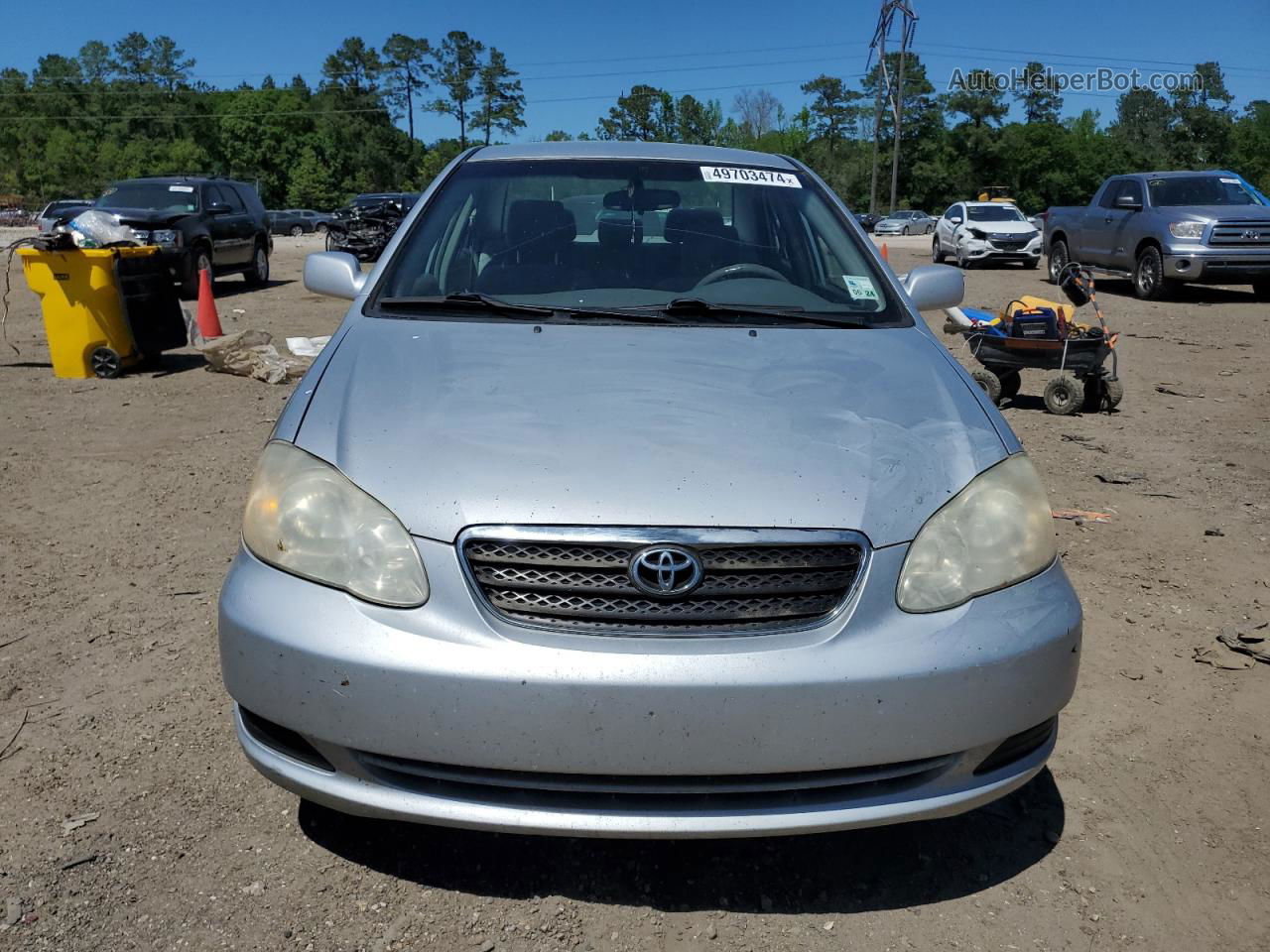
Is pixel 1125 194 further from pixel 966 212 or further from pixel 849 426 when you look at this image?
pixel 849 426

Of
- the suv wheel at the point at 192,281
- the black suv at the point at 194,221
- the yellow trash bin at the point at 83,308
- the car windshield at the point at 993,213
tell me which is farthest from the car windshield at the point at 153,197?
the car windshield at the point at 993,213

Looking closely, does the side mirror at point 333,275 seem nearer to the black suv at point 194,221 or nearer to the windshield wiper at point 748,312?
the windshield wiper at point 748,312

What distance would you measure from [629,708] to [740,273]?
180 centimetres

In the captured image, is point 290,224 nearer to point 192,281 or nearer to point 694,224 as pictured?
point 192,281

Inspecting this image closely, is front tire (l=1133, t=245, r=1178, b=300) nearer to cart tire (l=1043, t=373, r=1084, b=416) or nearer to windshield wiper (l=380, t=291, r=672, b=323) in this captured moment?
cart tire (l=1043, t=373, r=1084, b=416)

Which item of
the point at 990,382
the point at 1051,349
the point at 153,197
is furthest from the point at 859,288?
the point at 153,197

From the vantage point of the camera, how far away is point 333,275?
3529mm

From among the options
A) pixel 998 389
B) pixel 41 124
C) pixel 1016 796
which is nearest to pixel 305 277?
pixel 1016 796

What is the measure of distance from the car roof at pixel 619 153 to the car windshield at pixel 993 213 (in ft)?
72.3

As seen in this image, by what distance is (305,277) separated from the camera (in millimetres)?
3607

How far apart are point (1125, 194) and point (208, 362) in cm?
1386

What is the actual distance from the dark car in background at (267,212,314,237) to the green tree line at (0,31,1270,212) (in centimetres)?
2993

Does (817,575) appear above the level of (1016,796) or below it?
above

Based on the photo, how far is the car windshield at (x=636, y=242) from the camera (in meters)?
3.22
